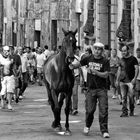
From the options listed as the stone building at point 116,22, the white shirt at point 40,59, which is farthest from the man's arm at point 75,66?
the white shirt at point 40,59

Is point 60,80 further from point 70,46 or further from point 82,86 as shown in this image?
point 82,86

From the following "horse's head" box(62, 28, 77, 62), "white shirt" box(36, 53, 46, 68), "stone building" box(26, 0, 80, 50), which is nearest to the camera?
"horse's head" box(62, 28, 77, 62)

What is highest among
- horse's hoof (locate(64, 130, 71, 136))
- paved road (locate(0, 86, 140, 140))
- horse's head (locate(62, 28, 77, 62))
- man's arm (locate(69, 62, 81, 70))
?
horse's head (locate(62, 28, 77, 62))

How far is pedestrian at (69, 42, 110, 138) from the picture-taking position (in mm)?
15062

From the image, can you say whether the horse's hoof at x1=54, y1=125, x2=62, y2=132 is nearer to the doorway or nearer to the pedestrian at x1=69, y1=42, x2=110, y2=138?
the pedestrian at x1=69, y1=42, x2=110, y2=138

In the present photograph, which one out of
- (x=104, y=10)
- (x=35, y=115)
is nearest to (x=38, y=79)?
(x=104, y=10)

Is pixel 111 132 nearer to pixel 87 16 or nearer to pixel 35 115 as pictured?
pixel 35 115

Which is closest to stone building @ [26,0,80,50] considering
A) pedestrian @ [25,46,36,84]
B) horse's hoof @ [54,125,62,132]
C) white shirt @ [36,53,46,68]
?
pedestrian @ [25,46,36,84]

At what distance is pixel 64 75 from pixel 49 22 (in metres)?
34.3

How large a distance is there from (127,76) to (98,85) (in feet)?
13.2

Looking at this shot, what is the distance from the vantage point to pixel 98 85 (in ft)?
49.8

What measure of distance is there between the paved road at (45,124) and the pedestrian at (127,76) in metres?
0.37

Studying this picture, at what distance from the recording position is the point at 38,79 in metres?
34.1

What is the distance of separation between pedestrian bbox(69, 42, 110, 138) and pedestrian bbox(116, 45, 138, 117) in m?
3.78
